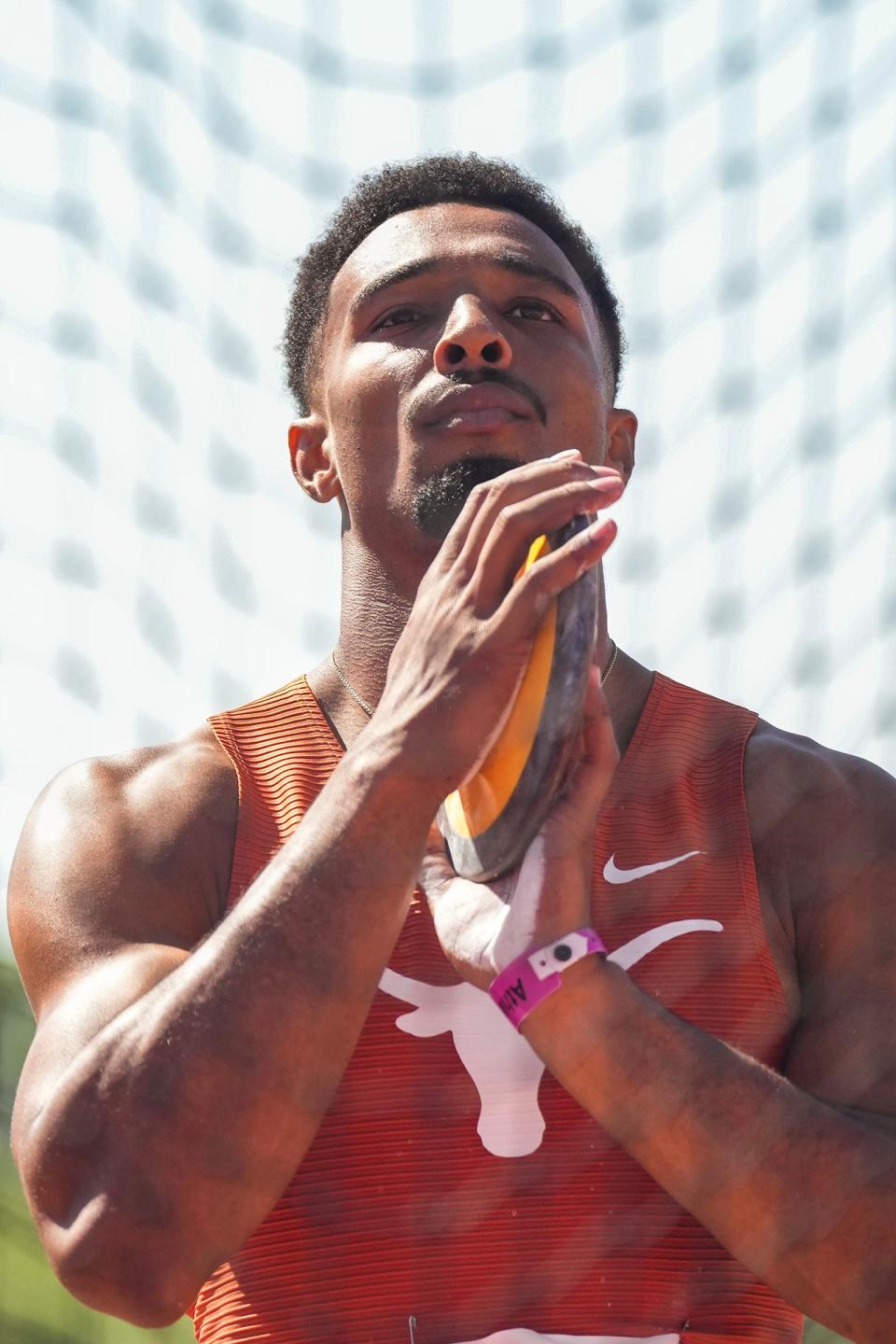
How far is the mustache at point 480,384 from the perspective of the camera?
297cm

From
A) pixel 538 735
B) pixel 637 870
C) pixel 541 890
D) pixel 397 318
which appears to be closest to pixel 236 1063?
pixel 541 890

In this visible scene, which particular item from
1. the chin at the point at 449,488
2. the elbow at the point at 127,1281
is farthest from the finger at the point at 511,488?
the elbow at the point at 127,1281

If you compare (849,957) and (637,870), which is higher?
(637,870)

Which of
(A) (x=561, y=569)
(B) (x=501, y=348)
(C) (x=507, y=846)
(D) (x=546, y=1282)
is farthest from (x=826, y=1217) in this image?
(B) (x=501, y=348)

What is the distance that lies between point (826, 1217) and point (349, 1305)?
2.22ft

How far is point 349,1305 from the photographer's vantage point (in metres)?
2.56

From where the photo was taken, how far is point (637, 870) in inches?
115

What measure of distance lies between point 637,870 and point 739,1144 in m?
0.65

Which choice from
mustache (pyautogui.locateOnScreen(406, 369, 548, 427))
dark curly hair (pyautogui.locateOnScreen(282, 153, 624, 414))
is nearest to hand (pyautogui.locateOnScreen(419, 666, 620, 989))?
mustache (pyautogui.locateOnScreen(406, 369, 548, 427))

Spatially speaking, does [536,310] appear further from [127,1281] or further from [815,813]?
[127,1281]

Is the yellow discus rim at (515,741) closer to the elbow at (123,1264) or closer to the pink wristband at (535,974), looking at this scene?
the pink wristband at (535,974)

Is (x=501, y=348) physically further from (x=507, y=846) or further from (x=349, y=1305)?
(x=349, y=1305)

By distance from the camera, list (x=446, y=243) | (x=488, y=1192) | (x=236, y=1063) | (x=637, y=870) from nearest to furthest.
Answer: (x=236, y=1063) → (x=488, y=1192) → (x=637, y=870) → (x=446, y=243)

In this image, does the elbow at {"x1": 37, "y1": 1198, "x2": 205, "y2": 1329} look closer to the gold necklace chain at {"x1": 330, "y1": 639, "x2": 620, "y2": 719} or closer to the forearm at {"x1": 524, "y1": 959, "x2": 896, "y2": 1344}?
the forearm at {"x1": 524, "y1": 959, "x2": 896, "y2": 1344}
